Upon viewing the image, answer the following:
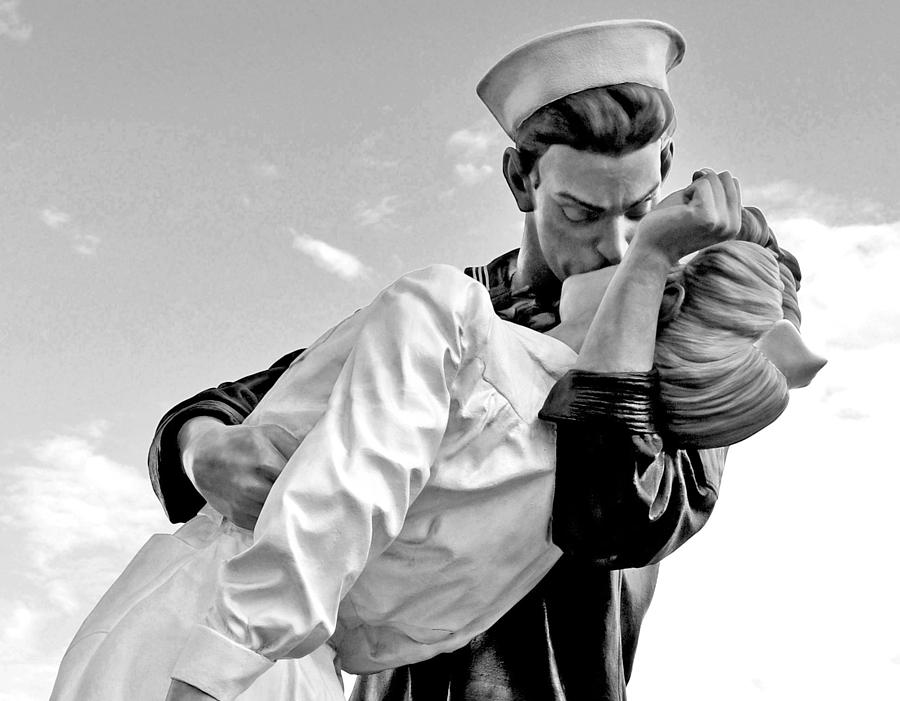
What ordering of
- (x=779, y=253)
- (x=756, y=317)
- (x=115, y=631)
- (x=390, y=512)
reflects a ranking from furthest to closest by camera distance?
1. (x=779, y=253)
2. (x=756, y=317)
3. (x=115, y=631)
4. (x=390, y=512)

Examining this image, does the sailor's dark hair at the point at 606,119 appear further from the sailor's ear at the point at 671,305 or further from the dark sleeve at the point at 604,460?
the dark sleeve at the point at 604,460

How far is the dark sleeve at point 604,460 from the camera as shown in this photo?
179 centimetres

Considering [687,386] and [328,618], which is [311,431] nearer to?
[328,618]

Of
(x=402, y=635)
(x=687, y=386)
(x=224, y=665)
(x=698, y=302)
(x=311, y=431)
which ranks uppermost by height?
(x=698, y=302)

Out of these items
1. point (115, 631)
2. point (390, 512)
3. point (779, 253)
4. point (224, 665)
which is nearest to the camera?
point (224, 665)

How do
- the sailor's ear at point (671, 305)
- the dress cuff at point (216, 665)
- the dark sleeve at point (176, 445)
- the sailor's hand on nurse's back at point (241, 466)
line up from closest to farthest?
the dress cuff at point (216, 665) < the sailor's hand on nurse's back at point (241, 466) < the sailor's ear at point (671, 305) < the dark sleeve at point (176, 445)

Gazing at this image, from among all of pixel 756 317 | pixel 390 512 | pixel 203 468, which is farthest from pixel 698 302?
pixel 203 468

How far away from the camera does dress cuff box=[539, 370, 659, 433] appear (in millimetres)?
1791

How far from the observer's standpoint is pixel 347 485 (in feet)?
5.16

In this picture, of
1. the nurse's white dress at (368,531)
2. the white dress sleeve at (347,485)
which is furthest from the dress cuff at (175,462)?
the white dress sleeve at (347,485)

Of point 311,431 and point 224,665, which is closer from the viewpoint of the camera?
point 224,665

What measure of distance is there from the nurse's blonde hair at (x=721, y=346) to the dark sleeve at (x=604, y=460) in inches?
1.7

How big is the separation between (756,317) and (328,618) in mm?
679

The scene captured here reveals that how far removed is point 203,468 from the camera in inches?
71.7
